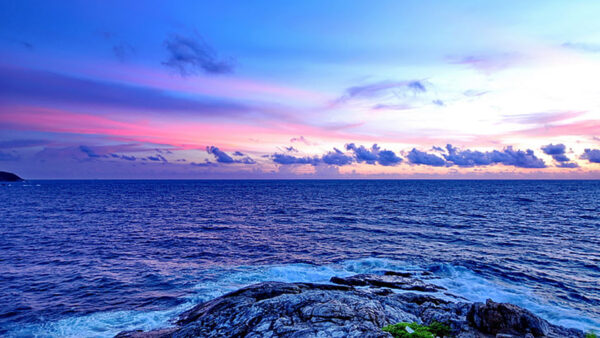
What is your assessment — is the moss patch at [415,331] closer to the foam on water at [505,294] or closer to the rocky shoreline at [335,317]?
the rocky shoreline at [335,317]

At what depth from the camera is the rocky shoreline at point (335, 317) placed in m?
13.6

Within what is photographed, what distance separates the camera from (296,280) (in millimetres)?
28562

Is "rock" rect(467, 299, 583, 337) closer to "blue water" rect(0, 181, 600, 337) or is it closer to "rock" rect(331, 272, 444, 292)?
"blue water" rect(0, 181, 600, 337)

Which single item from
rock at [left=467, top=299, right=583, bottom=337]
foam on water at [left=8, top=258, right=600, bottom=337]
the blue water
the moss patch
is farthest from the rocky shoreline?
the blue water

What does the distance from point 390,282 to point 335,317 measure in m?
13.4

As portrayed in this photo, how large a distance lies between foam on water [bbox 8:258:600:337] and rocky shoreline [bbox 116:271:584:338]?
8.06 ft

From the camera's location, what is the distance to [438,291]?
24.7 metres

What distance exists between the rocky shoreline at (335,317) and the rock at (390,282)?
4.54 m

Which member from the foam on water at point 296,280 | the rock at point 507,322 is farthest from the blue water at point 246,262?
the rock at point 507,322

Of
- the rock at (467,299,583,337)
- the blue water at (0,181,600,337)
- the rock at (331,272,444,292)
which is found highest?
the rock at (467,299,583,337)

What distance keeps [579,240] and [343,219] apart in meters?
37.0

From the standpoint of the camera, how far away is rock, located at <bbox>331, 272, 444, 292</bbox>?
2505 centimetres

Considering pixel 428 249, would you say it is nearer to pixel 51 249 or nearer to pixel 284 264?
pixel 284 264

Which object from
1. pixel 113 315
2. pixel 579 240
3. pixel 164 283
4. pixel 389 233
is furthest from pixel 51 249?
pixel 579 240
